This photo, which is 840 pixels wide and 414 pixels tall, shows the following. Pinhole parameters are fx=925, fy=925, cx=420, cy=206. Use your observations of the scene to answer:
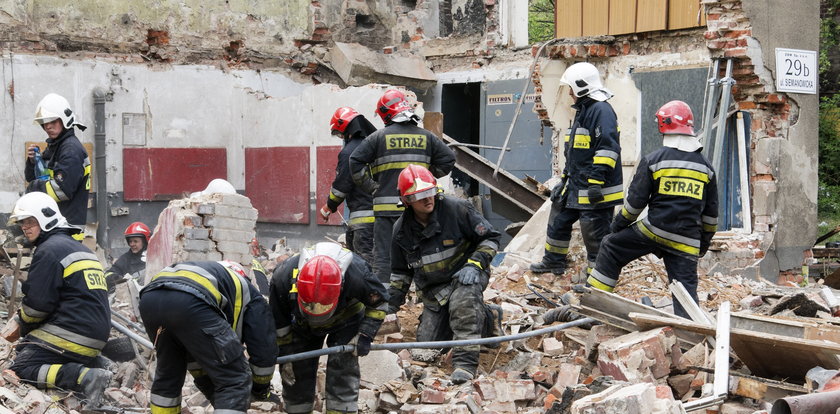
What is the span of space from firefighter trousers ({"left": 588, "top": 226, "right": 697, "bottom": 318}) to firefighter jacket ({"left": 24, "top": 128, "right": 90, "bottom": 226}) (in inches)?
176

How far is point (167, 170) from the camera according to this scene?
14.1m

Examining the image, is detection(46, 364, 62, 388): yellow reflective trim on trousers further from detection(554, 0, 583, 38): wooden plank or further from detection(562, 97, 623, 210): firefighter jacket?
detection(554, 0, 583, 38): wooden plank

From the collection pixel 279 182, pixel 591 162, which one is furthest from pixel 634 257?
pixel 279 182

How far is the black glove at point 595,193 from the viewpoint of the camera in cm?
749

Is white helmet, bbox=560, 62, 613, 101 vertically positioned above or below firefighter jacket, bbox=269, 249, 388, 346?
above

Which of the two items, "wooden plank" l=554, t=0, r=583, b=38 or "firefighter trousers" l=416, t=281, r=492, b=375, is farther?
"wooden plank" l=554, t=0, r=583, b=38

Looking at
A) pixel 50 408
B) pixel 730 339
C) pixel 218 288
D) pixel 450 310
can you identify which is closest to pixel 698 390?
pixel 730 339

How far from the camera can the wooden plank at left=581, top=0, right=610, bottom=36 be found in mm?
11266

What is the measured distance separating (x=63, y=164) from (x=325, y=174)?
20.0 ft

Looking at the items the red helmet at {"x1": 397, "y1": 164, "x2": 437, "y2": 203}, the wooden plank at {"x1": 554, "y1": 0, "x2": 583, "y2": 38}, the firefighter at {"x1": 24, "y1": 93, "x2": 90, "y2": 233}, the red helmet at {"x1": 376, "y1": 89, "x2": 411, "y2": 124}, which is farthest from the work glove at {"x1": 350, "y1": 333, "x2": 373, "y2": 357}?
the wooden plank at {"x1": 554, "y1": 0, "x2": 583, "y2": 38}

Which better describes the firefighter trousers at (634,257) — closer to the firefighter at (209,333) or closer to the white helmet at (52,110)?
the firefighter at (209,333)

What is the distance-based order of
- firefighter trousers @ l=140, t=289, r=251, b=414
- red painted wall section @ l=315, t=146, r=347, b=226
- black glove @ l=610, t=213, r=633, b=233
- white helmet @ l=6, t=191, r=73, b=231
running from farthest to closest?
1. red painted wall section @ l=315, t=146, r=347, b=226
2. black glove @ l=610, t=213, r=633, b=233
3. white helmet @ l=6, t=191, r=73, b=231
4. firefighter trousers @ l=140, t=289, r=251, b=414

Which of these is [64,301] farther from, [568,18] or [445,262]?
[568,18]

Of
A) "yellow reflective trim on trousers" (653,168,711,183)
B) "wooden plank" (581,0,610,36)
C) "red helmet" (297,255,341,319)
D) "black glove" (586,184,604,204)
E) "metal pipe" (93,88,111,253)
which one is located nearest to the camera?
"red helmet" (297,255,341,319)
